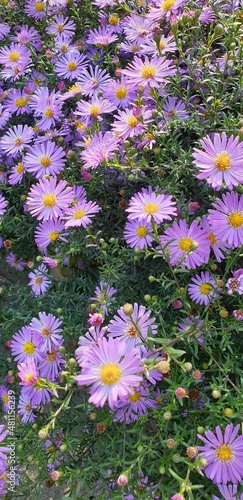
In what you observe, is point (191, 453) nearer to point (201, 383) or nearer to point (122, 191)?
point (201, 383)

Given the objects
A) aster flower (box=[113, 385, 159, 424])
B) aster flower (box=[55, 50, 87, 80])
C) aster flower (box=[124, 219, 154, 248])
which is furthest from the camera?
aster flower (box=[55, 50, 87, 80])

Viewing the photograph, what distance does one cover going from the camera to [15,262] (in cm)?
210

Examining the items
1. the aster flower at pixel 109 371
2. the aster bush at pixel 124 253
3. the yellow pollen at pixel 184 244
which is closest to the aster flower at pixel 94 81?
the aster bush at pixel 124 253

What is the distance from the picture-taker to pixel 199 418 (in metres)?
1.40

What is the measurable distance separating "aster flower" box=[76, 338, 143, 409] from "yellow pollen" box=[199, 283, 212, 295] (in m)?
0.39

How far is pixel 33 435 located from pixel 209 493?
0.54m

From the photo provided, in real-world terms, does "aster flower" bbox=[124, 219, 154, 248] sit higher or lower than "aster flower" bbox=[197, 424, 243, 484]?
higher

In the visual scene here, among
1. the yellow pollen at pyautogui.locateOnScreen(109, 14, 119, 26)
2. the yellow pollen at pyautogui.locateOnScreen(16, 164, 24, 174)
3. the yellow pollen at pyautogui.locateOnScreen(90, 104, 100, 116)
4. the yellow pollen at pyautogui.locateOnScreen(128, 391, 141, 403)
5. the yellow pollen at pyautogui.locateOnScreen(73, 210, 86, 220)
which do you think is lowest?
the yellow pollen at pyautogui.locateOnScreen(128, 391, 141, 403)

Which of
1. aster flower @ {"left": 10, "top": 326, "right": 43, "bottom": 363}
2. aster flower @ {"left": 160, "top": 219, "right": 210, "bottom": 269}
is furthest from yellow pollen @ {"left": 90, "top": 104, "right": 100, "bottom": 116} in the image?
aster flower @ {"left": 10, "top": 326, "right": 43, "bottom": 363}

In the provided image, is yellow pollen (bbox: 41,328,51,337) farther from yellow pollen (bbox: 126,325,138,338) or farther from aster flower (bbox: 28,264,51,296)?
yellow pollen (bbox: 126,325,138,338)

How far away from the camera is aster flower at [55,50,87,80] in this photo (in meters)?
2.10

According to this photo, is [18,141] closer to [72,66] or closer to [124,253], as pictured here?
[72,66]

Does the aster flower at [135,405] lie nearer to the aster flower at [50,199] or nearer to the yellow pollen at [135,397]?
the yellow pollen at [135,397]

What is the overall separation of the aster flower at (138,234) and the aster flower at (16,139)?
70 cm
